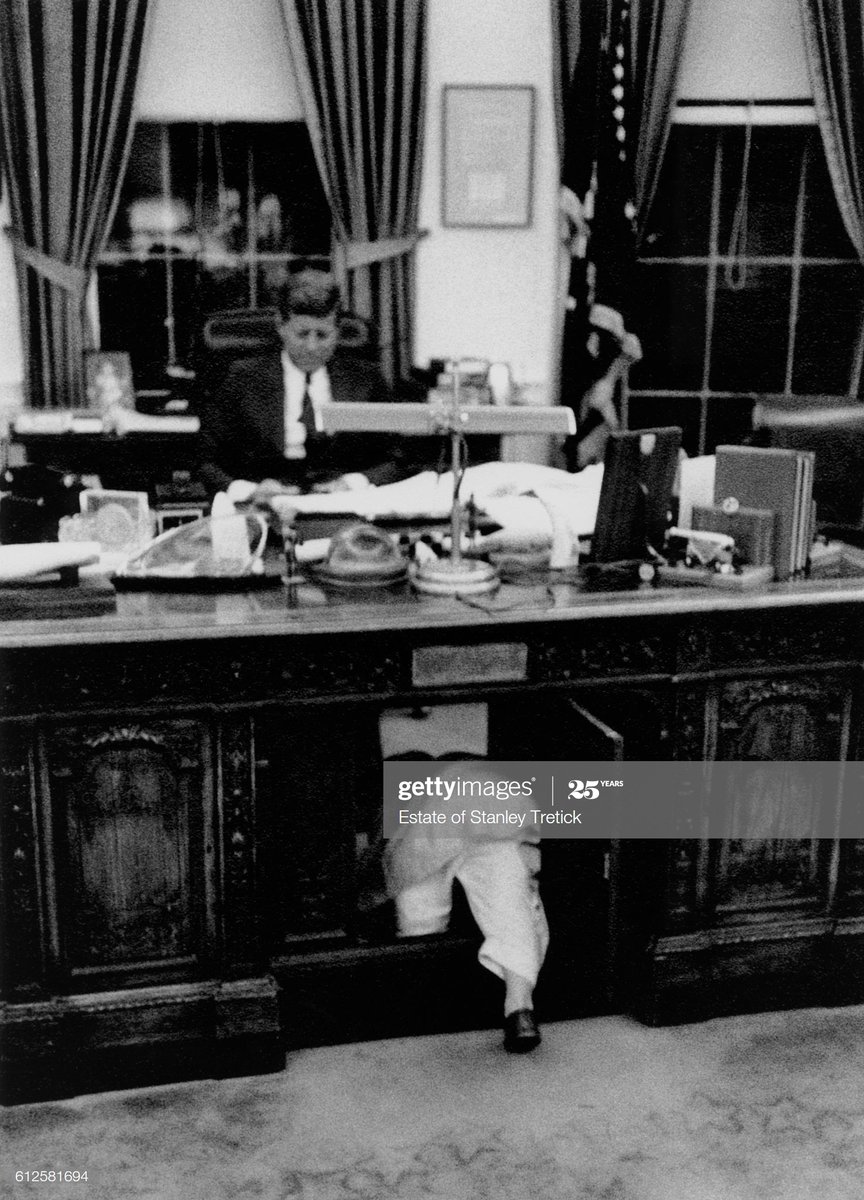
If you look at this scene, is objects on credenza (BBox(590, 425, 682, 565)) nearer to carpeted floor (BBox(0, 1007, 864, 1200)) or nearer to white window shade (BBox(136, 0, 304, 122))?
carpeted floor (BBox(0, 1007, 864, 1200))

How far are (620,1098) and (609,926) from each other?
0.36 m

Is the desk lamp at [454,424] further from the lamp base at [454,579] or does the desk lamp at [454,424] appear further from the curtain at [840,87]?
the curtain at [840,87]

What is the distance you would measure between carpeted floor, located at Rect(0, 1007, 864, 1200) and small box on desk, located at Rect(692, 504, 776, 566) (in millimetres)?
1120

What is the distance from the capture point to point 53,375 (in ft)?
17.8

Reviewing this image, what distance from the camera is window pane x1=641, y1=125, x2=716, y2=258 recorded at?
5.78m

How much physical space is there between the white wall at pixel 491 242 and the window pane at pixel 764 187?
83cm

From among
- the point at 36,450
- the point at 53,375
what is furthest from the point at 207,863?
the point at 53,375

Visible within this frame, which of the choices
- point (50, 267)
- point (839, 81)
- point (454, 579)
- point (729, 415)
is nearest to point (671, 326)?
point (729, 415)

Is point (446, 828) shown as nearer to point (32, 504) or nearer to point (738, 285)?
point (32, 504)

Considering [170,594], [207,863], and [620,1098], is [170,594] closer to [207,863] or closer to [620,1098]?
[207,863]

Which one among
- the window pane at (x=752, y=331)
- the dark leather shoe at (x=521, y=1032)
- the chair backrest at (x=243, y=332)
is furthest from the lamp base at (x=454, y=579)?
the window pane at (x=752, y=331)

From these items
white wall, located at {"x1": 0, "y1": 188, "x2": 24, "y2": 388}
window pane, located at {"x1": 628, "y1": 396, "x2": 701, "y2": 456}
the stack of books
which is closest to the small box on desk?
the stack of books

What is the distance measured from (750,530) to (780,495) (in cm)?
11

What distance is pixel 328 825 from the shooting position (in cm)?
284
